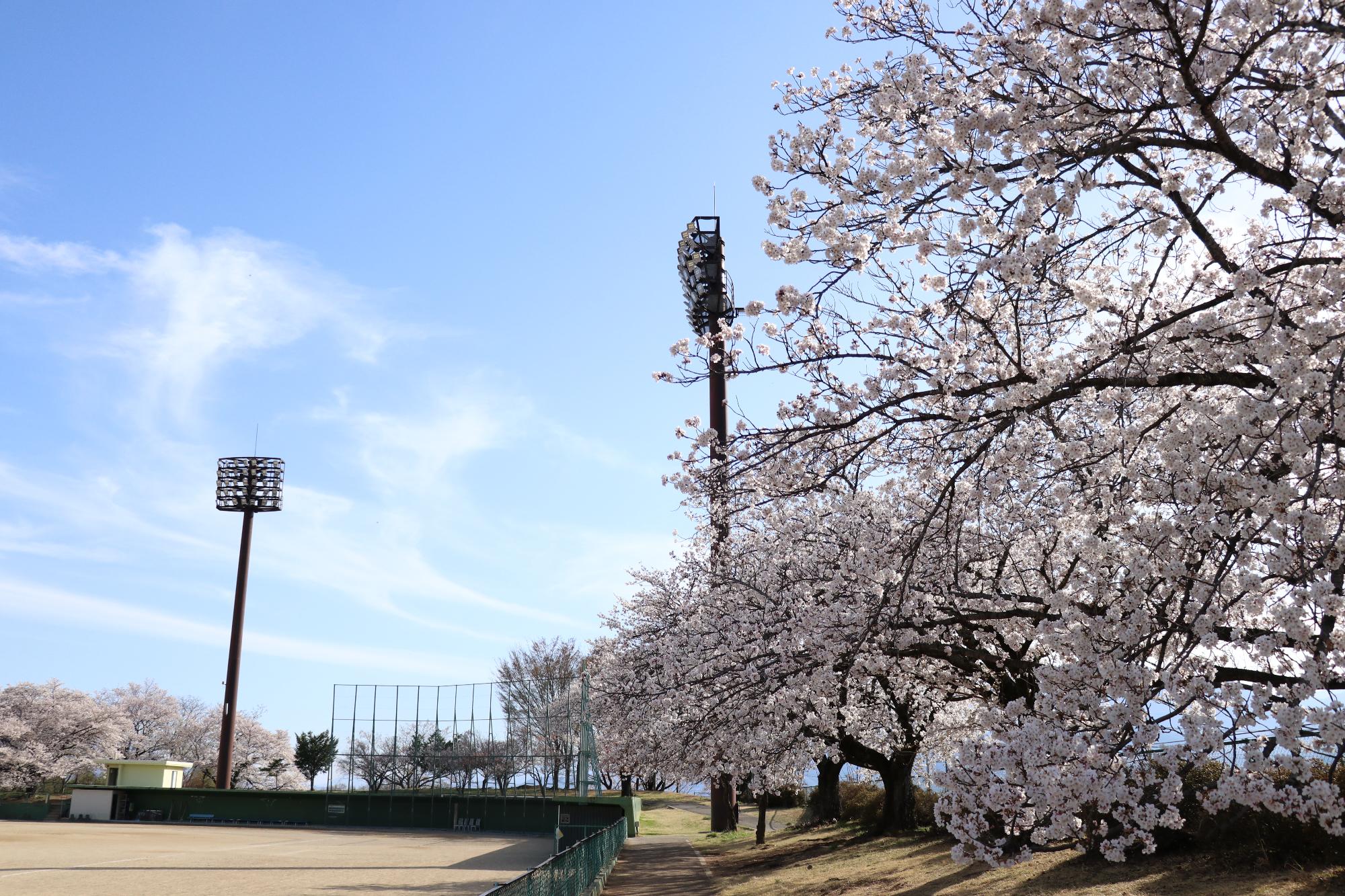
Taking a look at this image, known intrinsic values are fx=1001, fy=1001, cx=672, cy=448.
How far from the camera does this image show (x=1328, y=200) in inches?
259

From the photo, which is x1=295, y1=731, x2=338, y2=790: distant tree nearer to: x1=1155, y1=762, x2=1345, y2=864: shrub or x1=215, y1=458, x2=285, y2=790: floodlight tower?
x1=215, y1=458, x2=285, y2=790: floodlight tower

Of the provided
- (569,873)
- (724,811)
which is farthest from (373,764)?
(569,873)

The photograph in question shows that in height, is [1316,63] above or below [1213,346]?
above

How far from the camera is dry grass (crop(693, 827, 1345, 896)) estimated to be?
10.5m

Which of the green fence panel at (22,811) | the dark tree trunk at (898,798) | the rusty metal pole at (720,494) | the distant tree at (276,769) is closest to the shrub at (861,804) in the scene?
the dark tree trunk at (898,798)

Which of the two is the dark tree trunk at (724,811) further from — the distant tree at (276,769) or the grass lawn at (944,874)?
the distant tree at (276,769)

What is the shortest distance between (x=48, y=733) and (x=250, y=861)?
43288 mm

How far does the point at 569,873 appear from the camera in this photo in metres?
11.4

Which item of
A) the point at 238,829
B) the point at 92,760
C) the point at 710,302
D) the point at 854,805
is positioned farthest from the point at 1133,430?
the point at 92,760

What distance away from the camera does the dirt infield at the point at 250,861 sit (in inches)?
717

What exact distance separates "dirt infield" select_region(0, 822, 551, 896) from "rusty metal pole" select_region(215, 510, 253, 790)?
15776 mm

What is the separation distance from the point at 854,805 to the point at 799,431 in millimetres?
23895

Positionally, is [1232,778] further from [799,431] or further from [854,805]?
[854,805]

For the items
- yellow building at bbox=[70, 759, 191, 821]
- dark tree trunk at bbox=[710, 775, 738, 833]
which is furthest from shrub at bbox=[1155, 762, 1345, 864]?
yellow building at bbox=[70, 759, 191, 821]
